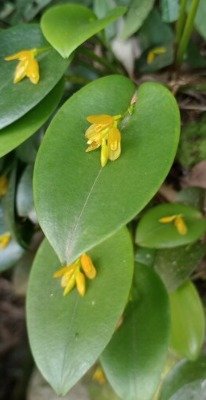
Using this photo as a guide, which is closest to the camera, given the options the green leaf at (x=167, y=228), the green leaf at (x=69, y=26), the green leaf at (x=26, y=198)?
the green leaf at (x=69, y=26)

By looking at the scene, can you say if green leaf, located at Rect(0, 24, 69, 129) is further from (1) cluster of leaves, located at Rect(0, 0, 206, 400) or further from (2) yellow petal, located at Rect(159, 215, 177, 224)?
(2) yellow petal, located at Rect(159, 215, 177, 224)

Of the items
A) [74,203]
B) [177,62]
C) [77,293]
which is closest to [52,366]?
[77,293]

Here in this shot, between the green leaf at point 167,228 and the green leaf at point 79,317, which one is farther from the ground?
the green leaf at point 79,317

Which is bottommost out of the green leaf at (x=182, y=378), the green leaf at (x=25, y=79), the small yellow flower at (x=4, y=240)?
the green leaf at (x=182, y=378)

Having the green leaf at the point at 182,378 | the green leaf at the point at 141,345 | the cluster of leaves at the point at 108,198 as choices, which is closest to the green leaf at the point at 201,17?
the cluster of leaves at the point at 108,198

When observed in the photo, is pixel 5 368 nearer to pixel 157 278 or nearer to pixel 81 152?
pixel 157 278

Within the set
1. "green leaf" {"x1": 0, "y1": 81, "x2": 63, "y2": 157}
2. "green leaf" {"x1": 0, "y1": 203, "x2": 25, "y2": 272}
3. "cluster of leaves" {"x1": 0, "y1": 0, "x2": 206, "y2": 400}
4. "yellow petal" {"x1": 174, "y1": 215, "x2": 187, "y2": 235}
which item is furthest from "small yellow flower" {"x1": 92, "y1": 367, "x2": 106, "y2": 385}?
"green leaf" {"x1": 0, "y1": 81, "x2": 63, "y2": 157}

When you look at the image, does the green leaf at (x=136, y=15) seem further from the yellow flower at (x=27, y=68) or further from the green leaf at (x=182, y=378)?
the green leaf at (x=182, y=378)

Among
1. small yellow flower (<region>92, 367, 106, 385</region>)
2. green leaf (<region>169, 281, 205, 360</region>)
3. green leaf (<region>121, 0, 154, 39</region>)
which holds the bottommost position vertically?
small yellow flower (<region>92, 367, 106, 385</region>)
